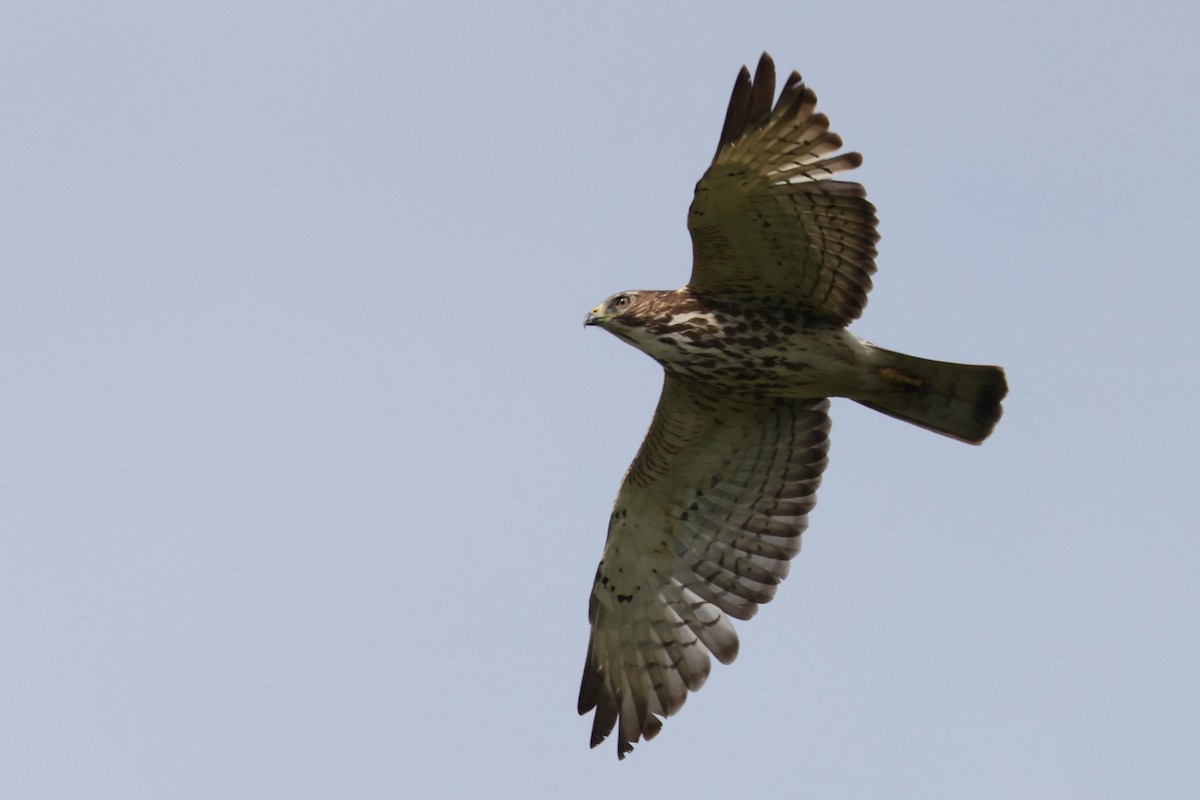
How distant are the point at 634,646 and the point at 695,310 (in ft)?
9.66

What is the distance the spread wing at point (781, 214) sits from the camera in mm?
10883

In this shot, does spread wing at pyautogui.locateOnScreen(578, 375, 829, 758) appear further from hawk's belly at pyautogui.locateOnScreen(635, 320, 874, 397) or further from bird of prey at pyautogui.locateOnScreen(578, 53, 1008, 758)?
hawk's belly at pyautogui.locateOnScreen(635, 320, 874, 397)

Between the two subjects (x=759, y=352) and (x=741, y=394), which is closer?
(x=759, y=352)

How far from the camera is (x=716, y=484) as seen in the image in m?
13.0

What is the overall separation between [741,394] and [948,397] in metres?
1.45

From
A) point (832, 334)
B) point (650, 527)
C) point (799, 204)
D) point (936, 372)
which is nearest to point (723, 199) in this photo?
point (799, 204)

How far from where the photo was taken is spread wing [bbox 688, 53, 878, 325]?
10883 millimetres

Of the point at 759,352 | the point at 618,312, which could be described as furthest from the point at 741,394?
the point at 618,312

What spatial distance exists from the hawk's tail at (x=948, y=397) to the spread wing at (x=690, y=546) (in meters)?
0.72

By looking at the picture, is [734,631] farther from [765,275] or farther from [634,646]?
[765,275]

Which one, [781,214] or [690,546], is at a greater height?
[781,214]

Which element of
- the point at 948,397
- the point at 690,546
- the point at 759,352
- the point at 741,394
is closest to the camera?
the point at 759,352

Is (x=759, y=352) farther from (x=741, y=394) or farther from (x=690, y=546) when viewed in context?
(x=690, y=546)

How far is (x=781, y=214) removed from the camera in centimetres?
1117
